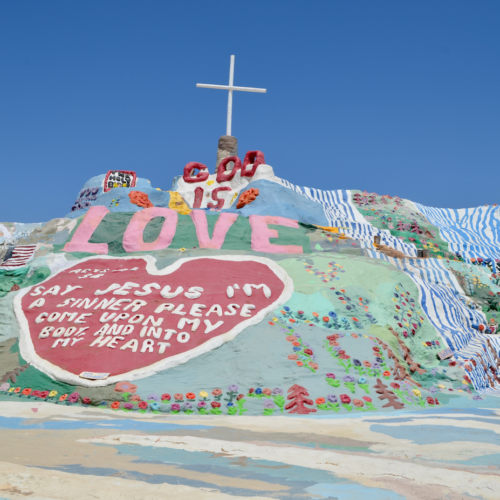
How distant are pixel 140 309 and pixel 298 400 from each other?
3.16m

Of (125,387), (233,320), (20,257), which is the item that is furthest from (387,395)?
(20,257)

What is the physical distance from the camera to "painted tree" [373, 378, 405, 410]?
22.3 feet

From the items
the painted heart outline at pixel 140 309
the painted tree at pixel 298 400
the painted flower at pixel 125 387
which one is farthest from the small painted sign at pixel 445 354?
the painted flower at pixel 125 387

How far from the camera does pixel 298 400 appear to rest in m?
6.62

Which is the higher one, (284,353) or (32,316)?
(32,316)

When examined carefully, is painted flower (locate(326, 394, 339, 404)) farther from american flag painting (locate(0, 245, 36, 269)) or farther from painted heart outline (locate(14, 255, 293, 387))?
american flag painting (locate(0, 245, 36, 269))

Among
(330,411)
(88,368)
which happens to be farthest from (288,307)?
(88,368)

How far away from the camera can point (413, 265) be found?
13.4m

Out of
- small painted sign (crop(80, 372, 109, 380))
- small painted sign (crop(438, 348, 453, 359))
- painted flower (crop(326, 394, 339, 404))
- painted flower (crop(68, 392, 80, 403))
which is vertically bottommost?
painted flower (crop(68, 392, 80, 403))

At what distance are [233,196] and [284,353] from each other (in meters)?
9.42

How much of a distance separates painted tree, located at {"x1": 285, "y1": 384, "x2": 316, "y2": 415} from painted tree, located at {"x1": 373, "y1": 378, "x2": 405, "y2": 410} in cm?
99

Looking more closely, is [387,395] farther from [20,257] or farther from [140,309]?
[20,257]

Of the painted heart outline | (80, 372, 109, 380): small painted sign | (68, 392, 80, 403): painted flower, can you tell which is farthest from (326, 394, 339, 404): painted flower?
(68, 392, 80, 403): painted flower

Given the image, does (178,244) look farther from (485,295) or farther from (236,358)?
(485,295)
